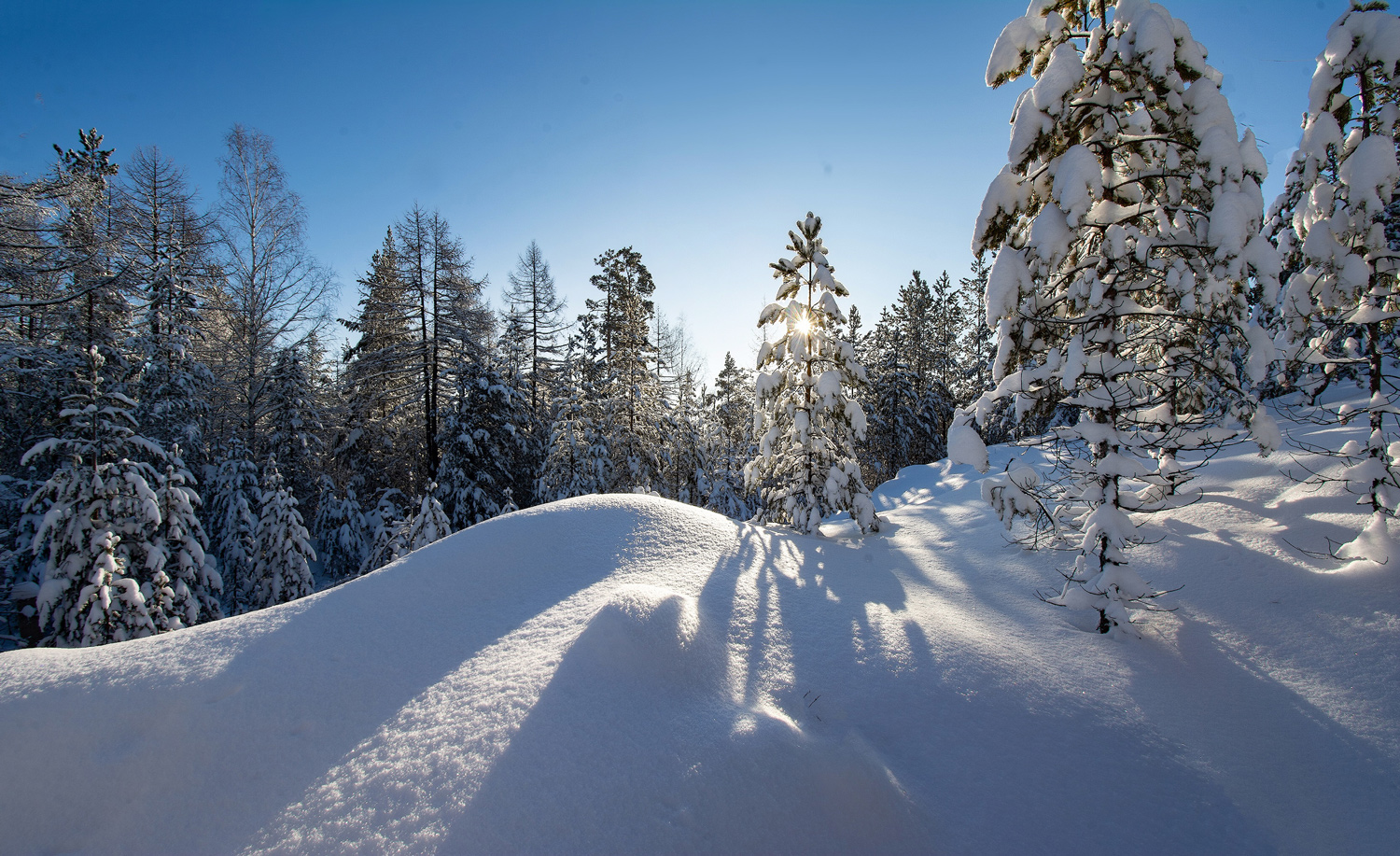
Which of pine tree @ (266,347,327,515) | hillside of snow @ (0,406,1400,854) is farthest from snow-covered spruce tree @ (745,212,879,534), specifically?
pine tree @ (266,347,327,515)

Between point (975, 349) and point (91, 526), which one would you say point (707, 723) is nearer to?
point (91, 526)

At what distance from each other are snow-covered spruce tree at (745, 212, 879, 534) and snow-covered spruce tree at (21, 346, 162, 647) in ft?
36.4

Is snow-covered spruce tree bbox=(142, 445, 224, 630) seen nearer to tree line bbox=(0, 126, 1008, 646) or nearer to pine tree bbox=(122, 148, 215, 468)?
tree line bbox=(0, 126, 1008, 646)

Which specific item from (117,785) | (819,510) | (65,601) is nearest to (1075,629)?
(819,510)

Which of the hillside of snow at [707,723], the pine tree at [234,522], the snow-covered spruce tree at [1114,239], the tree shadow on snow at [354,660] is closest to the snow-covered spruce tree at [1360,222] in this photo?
the hillside of snow at [707,723]

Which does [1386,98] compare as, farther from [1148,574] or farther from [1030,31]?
[1148,574]

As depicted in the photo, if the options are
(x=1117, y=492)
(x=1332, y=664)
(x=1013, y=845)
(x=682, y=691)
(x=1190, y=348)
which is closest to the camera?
(x=1013, y=845)

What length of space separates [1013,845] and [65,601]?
13.8m

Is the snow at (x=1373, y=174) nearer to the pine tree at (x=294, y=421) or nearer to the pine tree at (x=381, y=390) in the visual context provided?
the pine tree at (x=381, y=390)

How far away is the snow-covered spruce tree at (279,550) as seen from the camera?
14.1 metres

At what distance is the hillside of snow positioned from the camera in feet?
8.14

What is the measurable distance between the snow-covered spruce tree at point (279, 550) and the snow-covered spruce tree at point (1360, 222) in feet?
65.2

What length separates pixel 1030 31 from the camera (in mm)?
4586

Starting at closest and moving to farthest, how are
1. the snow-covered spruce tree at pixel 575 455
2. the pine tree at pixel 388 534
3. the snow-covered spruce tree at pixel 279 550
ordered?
the pine tree at pixel 388 534
the snow-covered spruce tree at pixel 279 550
the snow-covered spruce tree at pixel 575 455
